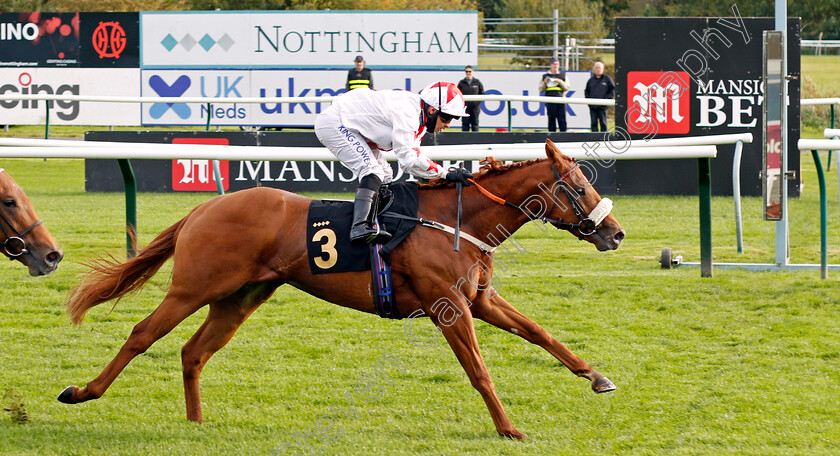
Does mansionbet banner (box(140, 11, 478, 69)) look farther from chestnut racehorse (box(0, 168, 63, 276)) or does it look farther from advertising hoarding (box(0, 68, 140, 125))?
chestnut racehorse (box(0, 168, 63, 276))

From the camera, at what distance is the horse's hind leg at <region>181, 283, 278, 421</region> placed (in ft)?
15.8

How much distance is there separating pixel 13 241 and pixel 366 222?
1771mm

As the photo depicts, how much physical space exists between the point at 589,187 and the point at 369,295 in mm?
1157

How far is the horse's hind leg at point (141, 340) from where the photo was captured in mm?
4625

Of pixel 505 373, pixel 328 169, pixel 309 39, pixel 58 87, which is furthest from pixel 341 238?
pixel 58 87

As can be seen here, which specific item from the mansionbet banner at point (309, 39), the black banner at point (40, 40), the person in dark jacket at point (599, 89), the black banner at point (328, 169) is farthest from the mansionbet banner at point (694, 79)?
the black banner at point (40, 40)

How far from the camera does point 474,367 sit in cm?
452

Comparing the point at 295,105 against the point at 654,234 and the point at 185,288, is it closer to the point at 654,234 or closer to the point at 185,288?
the point at 654,234

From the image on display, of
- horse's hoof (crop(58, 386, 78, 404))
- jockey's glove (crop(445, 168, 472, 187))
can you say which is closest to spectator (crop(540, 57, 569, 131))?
jockey's glove (crop(445, 168, 472, 187))

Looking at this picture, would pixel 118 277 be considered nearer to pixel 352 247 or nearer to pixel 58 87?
pixel 352 247

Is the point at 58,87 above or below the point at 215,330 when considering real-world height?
above

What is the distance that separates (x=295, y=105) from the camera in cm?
1739

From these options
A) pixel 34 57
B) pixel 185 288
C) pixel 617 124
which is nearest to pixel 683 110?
pixel 617 124

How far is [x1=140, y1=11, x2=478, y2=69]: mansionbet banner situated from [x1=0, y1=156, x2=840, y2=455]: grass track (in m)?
10.1
